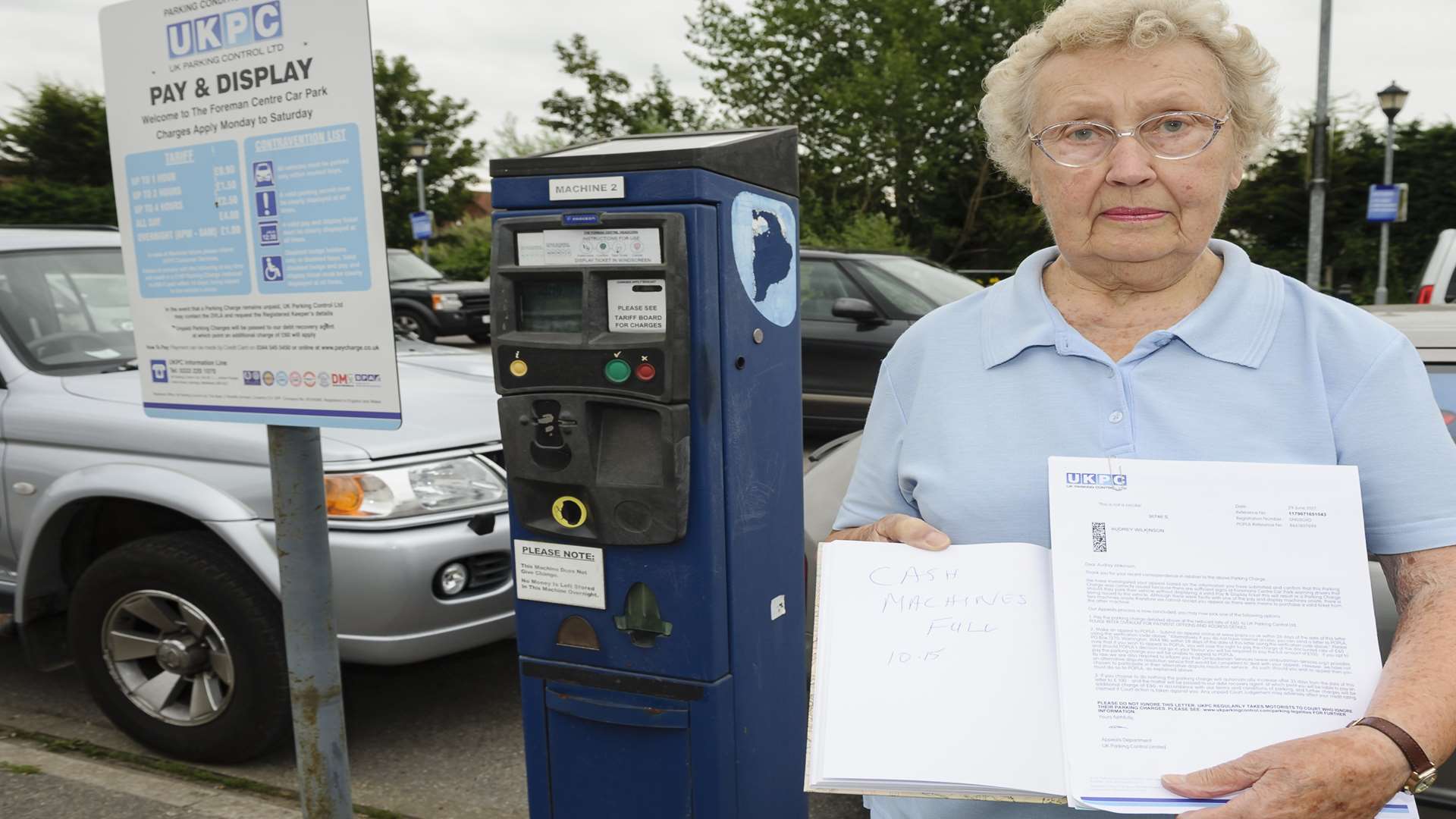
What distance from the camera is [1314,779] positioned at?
3.86 ft

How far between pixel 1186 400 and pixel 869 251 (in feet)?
22.8

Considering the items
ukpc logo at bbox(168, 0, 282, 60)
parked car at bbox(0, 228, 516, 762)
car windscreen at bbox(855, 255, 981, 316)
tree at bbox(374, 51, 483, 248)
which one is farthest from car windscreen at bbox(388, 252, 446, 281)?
tree at bbox(374, 51, 483, 248)

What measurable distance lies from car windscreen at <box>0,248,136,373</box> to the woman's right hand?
3.40m

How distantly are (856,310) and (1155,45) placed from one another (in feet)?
19.8

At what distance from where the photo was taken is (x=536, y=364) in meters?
2.42

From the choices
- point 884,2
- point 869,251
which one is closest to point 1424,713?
point 869,251

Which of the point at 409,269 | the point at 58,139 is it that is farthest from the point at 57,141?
the point at 409,269

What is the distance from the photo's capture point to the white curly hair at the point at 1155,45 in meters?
1.45

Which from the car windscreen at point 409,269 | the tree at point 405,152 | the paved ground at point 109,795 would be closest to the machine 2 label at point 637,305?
the paved ground at point 109,795

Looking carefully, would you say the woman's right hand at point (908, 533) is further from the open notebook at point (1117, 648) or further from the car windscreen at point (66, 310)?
the car windscreen at point (66, 310)

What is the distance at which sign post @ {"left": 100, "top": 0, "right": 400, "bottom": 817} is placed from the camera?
7.11 feet

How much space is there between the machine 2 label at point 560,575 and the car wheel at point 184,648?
1131 millimetres

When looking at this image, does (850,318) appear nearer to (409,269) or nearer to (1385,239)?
(409,269)

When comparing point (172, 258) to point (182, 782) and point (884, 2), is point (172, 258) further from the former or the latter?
point (884, 2)
